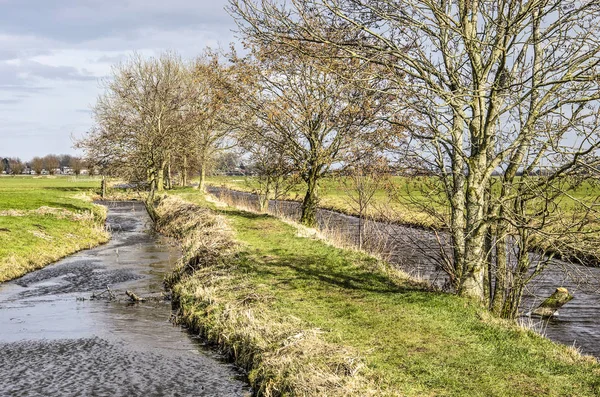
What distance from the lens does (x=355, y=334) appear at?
1069cm

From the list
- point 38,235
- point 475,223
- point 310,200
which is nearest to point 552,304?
point 475,223

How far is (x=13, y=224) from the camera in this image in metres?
27.3

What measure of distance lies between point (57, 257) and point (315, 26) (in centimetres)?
1768

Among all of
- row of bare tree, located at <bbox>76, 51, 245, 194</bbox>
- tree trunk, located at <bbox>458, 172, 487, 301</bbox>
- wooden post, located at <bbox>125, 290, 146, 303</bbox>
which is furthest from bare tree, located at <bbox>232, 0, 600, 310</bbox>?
row of bare tree, located at <bbox>76, 51, 245, 194</bbox>

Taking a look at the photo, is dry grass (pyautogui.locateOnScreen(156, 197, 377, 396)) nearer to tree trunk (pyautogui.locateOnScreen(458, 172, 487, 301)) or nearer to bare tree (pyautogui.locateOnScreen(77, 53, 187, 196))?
tree trunk (pyautogui.locateOnScreen(458, 172, 487, 301))

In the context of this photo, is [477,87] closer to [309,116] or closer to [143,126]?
[309,116]

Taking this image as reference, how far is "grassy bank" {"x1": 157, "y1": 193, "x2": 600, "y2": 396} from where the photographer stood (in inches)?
332

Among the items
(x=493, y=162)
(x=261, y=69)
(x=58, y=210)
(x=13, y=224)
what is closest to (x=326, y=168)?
(x=261, y=69)

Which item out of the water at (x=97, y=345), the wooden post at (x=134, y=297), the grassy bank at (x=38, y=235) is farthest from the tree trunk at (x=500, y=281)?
the grassy bank at (x=38, y=235)

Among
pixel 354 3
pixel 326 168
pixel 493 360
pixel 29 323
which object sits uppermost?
pixel 354 3

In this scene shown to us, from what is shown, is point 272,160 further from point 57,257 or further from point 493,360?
point 493,360

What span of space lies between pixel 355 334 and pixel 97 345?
599 centimetres

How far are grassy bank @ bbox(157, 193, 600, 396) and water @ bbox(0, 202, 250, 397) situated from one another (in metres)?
0.75

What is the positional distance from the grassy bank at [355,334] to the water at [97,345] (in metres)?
0.75
